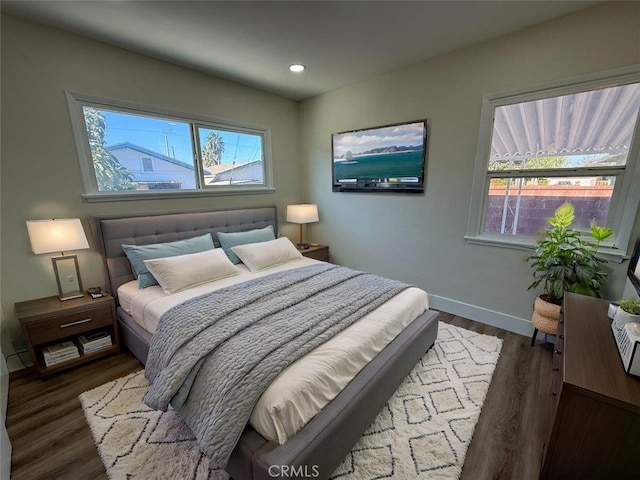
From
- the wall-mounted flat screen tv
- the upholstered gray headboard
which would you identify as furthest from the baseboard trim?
the upholstered gray headboard

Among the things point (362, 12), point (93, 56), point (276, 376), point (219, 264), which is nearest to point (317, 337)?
point (276, 376)

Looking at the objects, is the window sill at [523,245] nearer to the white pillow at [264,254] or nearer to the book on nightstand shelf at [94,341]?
the white pillow at [264,254]

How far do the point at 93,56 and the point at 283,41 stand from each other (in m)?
1.61

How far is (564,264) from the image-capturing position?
210cm

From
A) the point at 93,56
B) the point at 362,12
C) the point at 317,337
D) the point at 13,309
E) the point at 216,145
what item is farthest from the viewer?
the point at 216,145

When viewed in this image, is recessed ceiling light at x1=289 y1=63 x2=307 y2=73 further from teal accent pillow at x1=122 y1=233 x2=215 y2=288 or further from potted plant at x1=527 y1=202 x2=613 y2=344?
potted plant at x1=527 y1=202 x2=613 y2=344

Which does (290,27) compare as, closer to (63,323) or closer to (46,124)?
(46,124)

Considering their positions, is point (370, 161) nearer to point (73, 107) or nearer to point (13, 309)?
point (73, 107)

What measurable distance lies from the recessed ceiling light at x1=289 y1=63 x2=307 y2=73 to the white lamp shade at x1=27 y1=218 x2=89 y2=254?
7.91 ft

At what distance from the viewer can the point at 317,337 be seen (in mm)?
1536

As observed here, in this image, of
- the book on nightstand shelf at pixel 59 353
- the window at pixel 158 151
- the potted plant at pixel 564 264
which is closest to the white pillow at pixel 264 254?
the window at pixel 158 151

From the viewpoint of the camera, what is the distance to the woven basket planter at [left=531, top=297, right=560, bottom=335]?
2.15 m

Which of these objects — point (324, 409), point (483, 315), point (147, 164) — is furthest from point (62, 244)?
point (483, 315)

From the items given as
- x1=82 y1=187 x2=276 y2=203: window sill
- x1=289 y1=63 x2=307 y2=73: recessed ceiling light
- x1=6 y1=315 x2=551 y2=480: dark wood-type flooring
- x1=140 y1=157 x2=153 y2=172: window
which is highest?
x1=289 y1=63 x2=307 y2=73: recessed ceiling light
